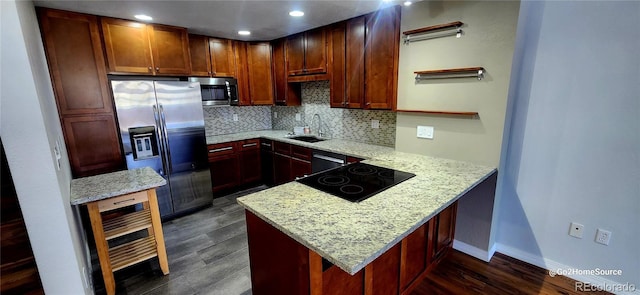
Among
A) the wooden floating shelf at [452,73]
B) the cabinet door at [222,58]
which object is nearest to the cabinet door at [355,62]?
the wooden floating shelf at [452,73]

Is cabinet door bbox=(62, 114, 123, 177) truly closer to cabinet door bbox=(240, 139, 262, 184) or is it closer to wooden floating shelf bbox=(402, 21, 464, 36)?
cabinet door bbox=(240, 139, 262, 184)

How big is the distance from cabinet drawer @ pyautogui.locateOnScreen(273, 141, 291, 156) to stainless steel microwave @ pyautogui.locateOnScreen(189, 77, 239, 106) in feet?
2.82

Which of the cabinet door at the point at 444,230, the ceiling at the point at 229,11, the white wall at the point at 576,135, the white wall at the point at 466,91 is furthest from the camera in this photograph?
the ceiling at the point at 229,11

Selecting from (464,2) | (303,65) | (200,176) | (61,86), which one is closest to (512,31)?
(464,2)

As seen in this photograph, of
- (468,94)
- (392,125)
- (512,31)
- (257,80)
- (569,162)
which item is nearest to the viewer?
(512,31)

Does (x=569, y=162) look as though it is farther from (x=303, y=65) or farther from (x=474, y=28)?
(x=303, y=65)

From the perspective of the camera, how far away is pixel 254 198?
156 cm

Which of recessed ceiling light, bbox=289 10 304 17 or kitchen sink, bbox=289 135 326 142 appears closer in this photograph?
recessed ceiling light, bbox=289 10 304 17

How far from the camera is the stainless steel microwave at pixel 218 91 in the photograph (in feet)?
11.7

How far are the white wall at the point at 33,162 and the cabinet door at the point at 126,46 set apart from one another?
A: 1596 mm

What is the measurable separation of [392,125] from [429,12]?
1225mm

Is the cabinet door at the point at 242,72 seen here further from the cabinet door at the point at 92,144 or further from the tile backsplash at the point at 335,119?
the cabinet door at the point at 92,144

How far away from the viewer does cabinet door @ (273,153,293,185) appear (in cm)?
371

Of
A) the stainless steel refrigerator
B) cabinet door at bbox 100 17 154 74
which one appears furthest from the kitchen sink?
cabinet door at bbox 100 17 154 74
